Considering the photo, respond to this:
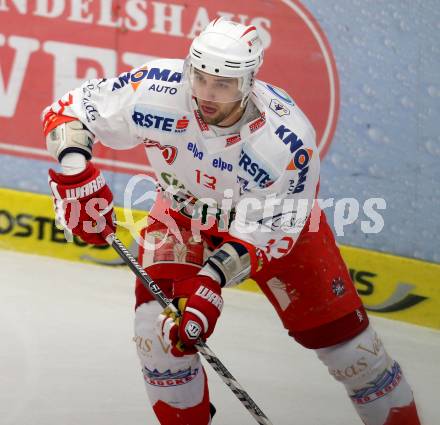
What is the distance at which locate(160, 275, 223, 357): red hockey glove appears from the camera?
351 centimetres

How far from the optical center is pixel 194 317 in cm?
350

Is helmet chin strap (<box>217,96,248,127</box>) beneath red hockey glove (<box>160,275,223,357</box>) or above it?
above

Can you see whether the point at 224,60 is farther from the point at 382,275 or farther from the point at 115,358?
the point at 382,275

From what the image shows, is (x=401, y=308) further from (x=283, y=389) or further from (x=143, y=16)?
(x=143, y=16)

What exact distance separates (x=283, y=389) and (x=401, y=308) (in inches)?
34.5

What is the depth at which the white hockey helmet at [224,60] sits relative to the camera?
3.54 m

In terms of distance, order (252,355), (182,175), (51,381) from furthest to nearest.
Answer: (252,355) < (51,381) < (182,175)

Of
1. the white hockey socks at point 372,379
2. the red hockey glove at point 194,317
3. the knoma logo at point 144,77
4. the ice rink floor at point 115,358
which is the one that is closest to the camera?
the red hockey glove at point 194,317

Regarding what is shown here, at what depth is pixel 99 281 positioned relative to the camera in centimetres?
→ 537

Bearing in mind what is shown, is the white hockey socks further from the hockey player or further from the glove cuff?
the glove cuff

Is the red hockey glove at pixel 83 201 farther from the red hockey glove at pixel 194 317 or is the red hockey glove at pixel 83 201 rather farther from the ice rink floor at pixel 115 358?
the ice rink floor at pixel 115 358

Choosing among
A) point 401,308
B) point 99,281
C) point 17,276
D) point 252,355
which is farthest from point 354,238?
point 17,276

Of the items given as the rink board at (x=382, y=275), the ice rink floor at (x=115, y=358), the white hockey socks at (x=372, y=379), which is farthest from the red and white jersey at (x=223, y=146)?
the rink board at (x=382, y=275)

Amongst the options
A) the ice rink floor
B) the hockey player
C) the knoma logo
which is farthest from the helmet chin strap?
the ice rink floor
